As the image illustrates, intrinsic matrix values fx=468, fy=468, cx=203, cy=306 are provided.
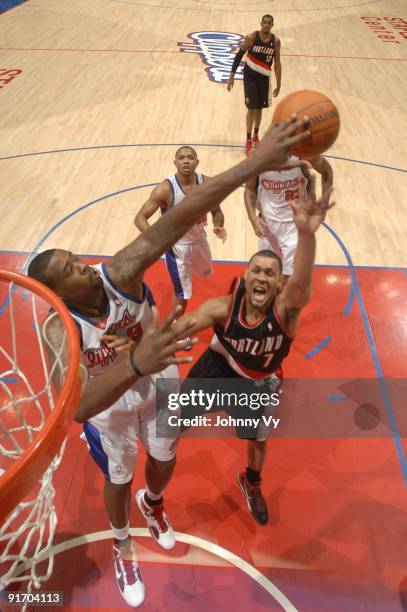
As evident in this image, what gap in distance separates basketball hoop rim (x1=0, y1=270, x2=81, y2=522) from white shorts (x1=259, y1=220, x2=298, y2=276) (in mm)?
2488

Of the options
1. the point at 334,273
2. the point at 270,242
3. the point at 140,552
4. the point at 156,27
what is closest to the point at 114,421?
the point at 140,552

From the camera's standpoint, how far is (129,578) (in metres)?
2.63

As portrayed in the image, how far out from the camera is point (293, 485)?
3.15m

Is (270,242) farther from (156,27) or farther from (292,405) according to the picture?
(156,27)

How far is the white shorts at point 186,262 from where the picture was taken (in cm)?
393

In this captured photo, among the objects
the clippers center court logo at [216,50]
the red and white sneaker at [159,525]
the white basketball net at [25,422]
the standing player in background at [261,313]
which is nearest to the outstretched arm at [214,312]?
the standing player in background at [261,313]

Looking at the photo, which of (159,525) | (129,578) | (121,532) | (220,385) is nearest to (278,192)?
(220,385)

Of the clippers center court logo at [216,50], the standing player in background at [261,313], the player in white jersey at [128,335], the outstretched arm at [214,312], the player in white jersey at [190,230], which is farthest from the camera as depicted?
the clippers center court logo at [216,50]

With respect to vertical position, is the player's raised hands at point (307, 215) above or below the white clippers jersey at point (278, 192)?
above

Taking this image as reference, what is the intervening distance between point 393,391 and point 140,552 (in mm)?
2273

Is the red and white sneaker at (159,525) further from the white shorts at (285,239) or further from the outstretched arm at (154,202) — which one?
the white shorts at (285,239)

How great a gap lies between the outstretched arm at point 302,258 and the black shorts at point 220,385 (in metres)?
0.49

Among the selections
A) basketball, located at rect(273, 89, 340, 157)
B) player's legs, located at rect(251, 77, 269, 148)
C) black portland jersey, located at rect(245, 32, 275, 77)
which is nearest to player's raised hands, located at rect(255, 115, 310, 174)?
basketball, located at rect(273, 89, 340, 157)

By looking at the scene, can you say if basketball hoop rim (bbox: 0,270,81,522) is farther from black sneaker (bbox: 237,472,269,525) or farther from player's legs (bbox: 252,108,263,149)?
player's legs (bbox: 252,108,263,149)
